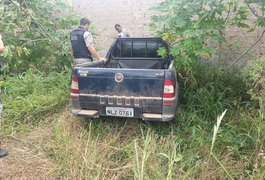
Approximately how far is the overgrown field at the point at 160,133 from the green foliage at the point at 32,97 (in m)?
0.02

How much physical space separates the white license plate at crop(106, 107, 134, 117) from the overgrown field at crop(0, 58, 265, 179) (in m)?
0.31

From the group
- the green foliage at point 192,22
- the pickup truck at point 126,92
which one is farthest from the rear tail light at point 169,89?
the green foliage at point 192,22

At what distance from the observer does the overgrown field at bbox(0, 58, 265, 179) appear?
304 centimetres

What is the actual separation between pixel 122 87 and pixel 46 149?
1380 millimetres

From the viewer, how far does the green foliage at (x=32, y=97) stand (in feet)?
14.9

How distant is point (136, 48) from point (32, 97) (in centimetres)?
215

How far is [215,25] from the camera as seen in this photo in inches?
161

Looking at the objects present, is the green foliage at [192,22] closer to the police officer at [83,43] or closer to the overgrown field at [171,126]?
the overgrown field at [171,126]

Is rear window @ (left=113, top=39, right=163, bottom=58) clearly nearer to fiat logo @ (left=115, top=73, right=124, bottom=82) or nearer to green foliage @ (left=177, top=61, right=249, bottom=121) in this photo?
green foliage @ (left=177, top=61, right=249, bottom=121)

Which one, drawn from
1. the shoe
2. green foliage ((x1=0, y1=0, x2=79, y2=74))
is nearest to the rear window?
green foliage ((x1=0, y1=0, x2=79, y2=74))

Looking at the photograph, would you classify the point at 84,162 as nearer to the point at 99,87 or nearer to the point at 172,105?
the point at 99,87

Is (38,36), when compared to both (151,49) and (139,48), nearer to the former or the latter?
(139,48)

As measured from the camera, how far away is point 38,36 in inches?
269

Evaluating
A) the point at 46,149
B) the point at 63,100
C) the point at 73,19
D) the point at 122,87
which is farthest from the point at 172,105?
the point at 73,19
